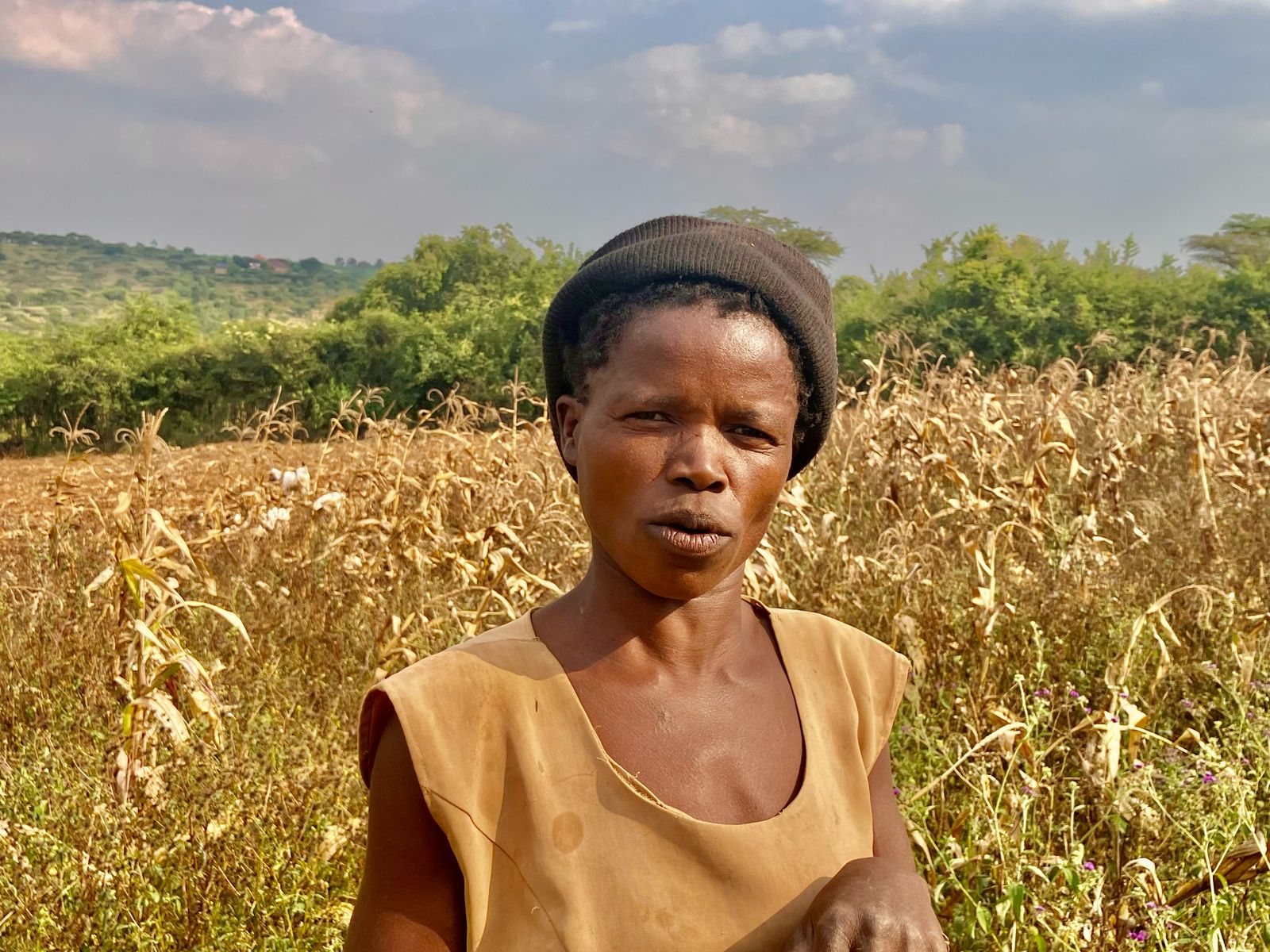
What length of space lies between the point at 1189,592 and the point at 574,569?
2107 mm

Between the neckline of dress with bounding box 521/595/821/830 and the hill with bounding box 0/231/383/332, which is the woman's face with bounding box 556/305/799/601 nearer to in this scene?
the neckline of dress with bounding box 521/595/821/830

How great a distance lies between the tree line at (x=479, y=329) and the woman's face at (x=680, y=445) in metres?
12.9

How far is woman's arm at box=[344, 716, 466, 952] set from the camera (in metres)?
0.99

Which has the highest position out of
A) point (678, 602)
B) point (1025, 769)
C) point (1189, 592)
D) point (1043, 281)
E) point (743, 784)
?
point (1043, 281)

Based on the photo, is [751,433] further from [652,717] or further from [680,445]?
[652,717]

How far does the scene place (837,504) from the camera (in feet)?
17.4

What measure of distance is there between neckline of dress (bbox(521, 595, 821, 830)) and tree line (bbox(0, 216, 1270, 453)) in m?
12.9

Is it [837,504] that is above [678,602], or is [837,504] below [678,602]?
below

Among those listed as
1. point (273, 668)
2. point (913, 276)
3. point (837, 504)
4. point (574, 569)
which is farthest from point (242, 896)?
point (913, 276)

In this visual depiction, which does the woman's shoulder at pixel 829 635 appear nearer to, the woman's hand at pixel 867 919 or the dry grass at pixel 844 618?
the woman's hand at pixel 867 919

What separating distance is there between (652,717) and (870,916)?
26cm

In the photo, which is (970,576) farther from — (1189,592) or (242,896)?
(242,896)

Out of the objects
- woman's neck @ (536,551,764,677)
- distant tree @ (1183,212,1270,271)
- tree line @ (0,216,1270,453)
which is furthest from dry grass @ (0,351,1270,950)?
distant tree @ (1183,212,1270,271)

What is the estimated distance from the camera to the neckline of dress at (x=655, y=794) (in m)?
1.00
